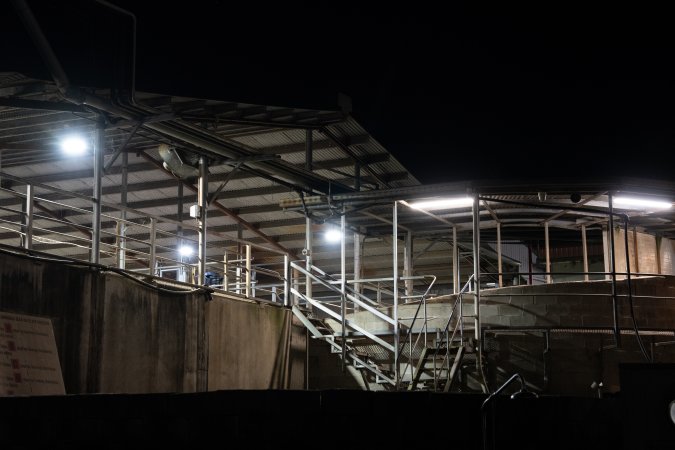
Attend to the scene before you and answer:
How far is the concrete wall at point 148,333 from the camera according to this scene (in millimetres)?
12742

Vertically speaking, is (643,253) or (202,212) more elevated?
(202,212)

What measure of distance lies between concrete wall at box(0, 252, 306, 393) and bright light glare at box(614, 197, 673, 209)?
24.4 ft

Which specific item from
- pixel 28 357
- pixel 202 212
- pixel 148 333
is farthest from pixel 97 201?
pixel 202 212

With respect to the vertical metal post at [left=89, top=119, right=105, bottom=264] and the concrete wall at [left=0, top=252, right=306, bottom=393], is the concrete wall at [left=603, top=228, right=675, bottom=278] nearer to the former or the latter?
the concrete wall at [left=0, top=252, right=306, bottom=393]

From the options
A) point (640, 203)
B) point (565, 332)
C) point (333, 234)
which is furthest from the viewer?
point (333, 234)

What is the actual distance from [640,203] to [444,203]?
410 centimetres

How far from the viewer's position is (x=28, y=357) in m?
12.0

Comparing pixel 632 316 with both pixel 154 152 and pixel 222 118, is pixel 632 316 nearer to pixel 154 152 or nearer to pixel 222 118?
pixel 222 118

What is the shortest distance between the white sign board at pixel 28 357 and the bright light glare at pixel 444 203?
29.8ft

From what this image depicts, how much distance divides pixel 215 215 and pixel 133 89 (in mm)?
10302

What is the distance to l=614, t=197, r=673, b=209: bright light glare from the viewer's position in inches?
709

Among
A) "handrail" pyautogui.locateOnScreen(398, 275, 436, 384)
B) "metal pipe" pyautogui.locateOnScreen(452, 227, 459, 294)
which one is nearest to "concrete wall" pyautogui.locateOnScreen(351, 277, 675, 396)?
"handrail" pyautogui.locateOnScreen(398, 275, 436, 384)

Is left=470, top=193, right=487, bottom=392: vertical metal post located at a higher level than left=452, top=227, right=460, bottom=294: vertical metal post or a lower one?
lower

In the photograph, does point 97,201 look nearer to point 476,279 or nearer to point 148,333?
point 148,333
